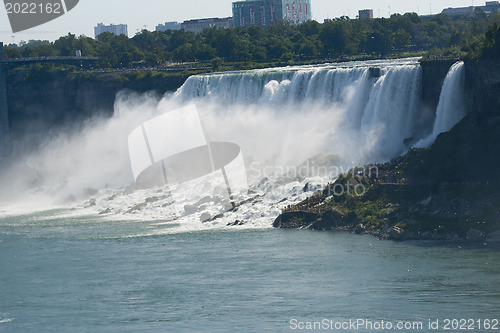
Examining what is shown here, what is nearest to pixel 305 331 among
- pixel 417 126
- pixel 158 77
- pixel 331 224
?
pixel 331 224

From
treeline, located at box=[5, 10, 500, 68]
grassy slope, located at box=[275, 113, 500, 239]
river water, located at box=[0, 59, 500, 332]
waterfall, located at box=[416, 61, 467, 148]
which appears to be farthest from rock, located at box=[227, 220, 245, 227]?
treeline, located at box=[5, 10, 500, 68]

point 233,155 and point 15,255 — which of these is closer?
point 15,255

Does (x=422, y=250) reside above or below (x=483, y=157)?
below

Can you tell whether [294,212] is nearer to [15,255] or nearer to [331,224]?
[331,224]

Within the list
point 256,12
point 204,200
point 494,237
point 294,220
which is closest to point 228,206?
point 204,200

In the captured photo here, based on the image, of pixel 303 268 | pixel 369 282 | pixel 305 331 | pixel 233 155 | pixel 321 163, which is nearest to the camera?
pixel 305 331

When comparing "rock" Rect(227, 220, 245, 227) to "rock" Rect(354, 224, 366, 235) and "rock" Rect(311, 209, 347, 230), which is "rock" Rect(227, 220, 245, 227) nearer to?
"rock" Rect(311, 209, 347, 230)

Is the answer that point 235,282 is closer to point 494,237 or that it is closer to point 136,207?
point 494,237
